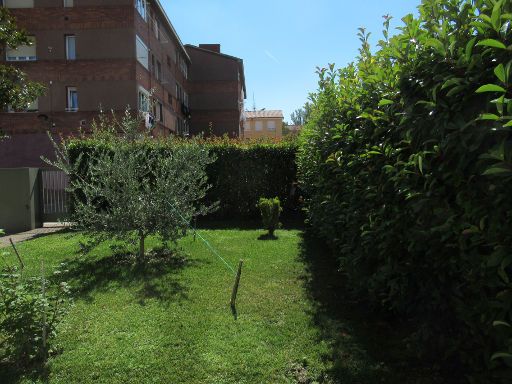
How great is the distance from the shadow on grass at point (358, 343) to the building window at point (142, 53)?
21.4 meters

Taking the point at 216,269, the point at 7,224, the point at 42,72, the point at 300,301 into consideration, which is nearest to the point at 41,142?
the point at 42,72

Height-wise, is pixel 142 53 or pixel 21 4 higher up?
pixel 21 4

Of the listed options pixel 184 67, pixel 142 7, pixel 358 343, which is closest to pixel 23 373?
Result: pixel 358 343

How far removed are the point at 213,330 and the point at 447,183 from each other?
296 cm

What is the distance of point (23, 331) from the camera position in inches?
151

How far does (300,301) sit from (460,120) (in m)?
3.69

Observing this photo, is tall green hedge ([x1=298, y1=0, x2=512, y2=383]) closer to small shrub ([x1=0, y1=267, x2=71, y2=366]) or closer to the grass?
the grass

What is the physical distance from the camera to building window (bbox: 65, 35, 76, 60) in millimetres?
23750

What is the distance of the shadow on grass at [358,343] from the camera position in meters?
3.44

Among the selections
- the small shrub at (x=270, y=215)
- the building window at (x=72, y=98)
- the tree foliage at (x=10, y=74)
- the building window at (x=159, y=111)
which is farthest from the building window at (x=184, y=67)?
the tree foliage at (x=10, y=74)

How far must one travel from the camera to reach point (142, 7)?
2545 centimetres

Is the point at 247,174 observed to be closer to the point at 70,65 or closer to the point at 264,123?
the point at 70,65

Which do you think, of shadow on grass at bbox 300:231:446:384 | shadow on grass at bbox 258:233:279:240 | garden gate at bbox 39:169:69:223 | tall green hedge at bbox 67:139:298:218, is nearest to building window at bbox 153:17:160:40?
tall green hedge at bbox 67:139:298:218

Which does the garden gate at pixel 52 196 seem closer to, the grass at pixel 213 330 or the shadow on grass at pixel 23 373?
the grass at pixel 213 330
